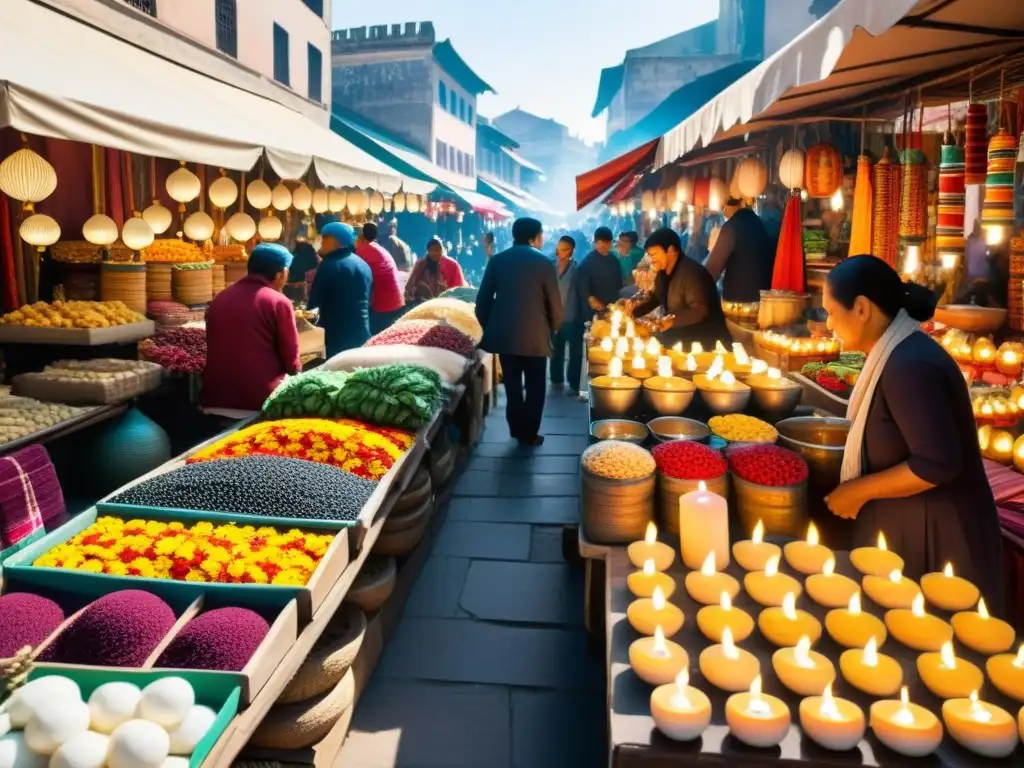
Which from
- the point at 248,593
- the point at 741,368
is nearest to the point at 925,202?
the point at 741,368

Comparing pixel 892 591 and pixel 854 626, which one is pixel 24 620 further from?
pixel 892 591

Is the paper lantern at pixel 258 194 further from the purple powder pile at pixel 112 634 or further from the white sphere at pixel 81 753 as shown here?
the white sphere at pixel 81 753

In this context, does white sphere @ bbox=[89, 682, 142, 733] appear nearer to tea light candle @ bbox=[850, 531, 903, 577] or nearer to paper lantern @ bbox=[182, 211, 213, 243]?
tea light candle @ bbox=[850, 531, 903, 577]

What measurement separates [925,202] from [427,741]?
4316 mm

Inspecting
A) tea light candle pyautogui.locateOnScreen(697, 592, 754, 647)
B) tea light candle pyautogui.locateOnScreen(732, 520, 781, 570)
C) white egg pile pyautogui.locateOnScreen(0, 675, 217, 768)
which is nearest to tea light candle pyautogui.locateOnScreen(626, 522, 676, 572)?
tea light candle pyautogui.locateOnScreen(732, 520, 781, 570)

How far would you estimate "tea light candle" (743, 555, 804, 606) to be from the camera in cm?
212

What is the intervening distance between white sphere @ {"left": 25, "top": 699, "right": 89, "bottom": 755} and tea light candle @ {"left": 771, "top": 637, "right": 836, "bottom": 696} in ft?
5.44

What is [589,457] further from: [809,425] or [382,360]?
[382,360]

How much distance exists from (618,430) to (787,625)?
1631 millimetres

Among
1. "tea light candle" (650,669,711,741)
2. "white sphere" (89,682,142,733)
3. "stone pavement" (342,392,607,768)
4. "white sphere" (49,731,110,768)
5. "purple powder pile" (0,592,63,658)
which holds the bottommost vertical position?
"stone pavement" (342,392,607,768)

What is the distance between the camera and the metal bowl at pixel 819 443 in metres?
2.89

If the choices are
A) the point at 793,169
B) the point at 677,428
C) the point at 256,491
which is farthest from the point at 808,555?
the point at 793,169

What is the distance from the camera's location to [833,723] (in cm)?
158

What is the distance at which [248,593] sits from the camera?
7.98 ft
